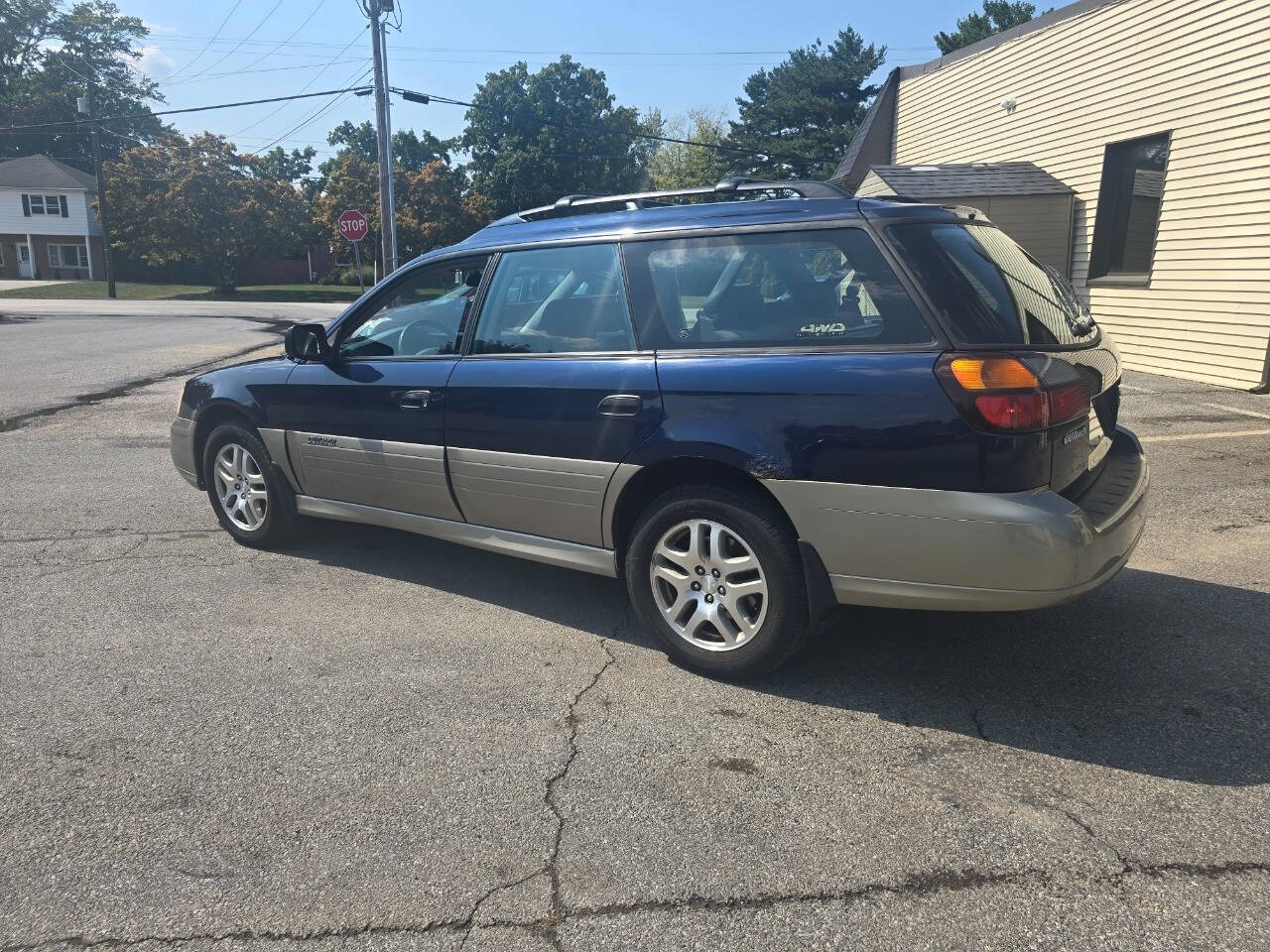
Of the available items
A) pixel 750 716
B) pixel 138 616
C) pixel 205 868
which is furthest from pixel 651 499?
Answer: pixel 138 616

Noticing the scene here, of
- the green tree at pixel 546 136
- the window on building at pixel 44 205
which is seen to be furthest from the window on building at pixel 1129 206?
the window on building at pixel 44 205

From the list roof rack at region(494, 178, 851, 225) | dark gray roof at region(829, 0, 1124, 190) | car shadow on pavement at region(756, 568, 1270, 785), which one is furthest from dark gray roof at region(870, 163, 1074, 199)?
car shadow on pavement at region(756, 568, 1270, 785)

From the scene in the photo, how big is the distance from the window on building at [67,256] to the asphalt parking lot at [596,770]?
63.4m

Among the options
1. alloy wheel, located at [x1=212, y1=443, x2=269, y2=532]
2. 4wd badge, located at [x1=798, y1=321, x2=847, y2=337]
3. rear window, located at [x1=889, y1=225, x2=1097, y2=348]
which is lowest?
alloy wheel, located at [x1=212, y1=443, x2=269, y2=532]

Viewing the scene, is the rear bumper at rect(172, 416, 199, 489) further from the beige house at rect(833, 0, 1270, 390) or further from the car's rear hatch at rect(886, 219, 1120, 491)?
the beige house at rect(833, 0, 1270, 390)

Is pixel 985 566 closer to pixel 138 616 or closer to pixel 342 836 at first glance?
pixel 342 836

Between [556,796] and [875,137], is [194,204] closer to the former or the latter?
[875,137]

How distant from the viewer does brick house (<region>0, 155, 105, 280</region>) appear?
5638cm

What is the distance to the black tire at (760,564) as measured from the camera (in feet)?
11.4

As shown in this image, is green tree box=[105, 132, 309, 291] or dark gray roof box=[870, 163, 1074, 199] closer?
dark gray roof box=[870, 163, 1074, 199]

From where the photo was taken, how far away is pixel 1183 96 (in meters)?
11.6

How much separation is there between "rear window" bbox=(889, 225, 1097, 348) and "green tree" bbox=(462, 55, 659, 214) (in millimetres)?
60986

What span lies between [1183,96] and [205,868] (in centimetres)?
1341

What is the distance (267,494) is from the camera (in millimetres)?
5340
